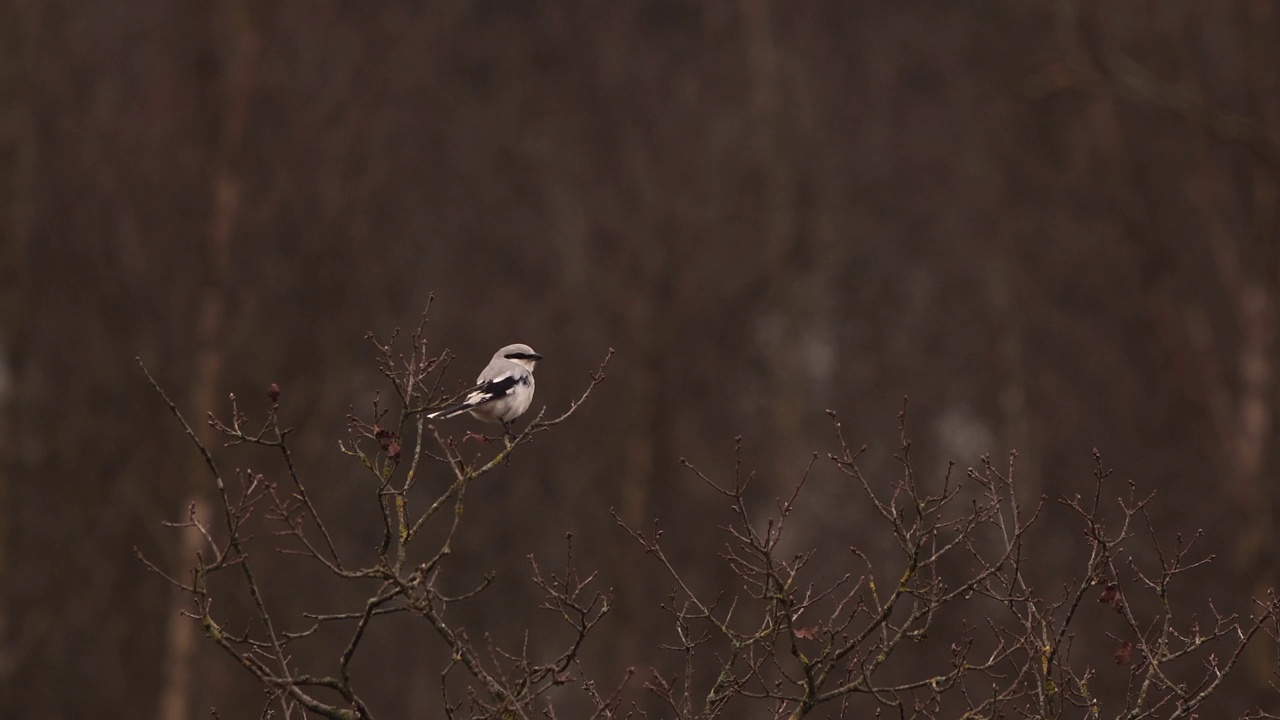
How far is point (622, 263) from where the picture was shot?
21.5 metres

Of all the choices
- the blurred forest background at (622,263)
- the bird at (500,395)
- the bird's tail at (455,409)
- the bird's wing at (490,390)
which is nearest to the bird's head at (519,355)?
the bird at (500,395)

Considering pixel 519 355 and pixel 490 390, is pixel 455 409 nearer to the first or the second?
pixel 490 390

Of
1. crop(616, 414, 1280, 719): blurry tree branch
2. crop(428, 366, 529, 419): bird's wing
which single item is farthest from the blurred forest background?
crop(428, 366, 529, 419): bird's wing

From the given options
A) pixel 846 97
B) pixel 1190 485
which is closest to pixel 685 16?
pixel 846 97

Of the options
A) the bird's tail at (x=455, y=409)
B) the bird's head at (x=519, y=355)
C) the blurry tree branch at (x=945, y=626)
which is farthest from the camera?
the bird's head at (x=519, y=355)

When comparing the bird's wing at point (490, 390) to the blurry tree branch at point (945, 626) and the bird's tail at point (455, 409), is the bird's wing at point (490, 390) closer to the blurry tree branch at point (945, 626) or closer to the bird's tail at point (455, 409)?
the bird's tail at point (455, 409)

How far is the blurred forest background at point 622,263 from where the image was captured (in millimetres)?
18031

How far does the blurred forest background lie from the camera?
1803cm

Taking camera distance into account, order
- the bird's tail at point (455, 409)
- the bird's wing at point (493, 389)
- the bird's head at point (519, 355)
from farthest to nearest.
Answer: the bird's head at point (519, 355)
the bird's wing at point (493, 389)
the bird's tail at point (455, 409)

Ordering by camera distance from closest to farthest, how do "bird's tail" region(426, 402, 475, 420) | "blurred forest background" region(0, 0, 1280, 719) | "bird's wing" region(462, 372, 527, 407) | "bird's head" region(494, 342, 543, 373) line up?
"bird's tail" region(426, 402, 475, 420)
"bird's wing" region(462, 372, 527, 407)
"bird's head" region(494, 342, 543, 373)
"blurred forest background" region(0, 0, 1280, 719)

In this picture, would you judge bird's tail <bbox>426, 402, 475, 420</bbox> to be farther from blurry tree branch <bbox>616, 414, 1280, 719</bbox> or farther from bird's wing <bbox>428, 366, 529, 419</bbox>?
blurry tree branch <bbox>616, 414, 1280, 719</bbox>

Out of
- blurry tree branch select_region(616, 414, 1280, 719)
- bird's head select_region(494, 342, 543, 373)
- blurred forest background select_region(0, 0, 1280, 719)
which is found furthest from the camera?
blurred forest background select_region(0, 0, 1280, 719)

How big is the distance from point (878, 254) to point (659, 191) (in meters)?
4.04

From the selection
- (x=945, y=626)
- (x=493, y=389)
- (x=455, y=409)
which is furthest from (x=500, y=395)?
(x=945, y=626)
